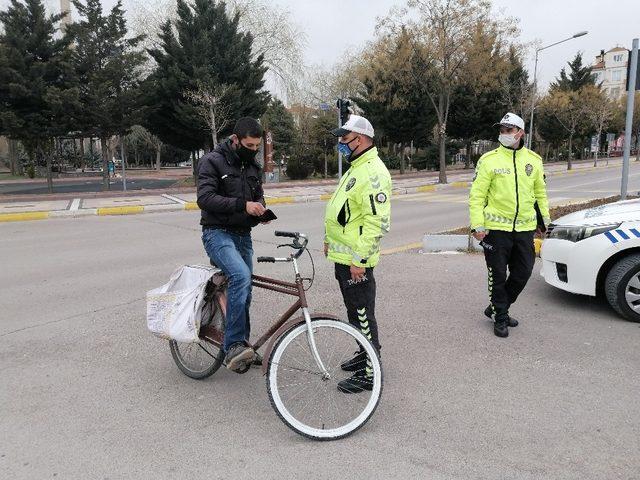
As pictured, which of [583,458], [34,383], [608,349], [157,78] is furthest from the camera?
[157,78]

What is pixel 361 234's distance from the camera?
10.5 feet

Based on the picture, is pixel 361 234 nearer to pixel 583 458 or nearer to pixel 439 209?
pixel 583 458

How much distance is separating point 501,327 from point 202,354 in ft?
8.59

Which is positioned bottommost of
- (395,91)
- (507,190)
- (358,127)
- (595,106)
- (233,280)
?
(233,280)

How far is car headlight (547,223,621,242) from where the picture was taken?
16.0 ft

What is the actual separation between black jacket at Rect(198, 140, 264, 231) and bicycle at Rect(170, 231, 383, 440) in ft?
1.51

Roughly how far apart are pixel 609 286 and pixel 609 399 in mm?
1782

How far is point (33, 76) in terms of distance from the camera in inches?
715

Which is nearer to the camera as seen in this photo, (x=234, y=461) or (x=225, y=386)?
(x=234, y=461)

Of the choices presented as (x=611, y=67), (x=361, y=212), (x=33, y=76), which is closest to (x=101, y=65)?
(x=33, y=76)

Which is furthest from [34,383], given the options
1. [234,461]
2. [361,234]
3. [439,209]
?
[439,209]

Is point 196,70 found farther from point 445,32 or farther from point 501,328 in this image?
point 501,328

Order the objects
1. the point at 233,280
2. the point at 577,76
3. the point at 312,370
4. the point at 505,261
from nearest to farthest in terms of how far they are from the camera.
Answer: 1. the point at 312,370
2. the point at 233,280
3. the point at 505,261
4. the point at 577,76

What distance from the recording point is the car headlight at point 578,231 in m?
4.88
